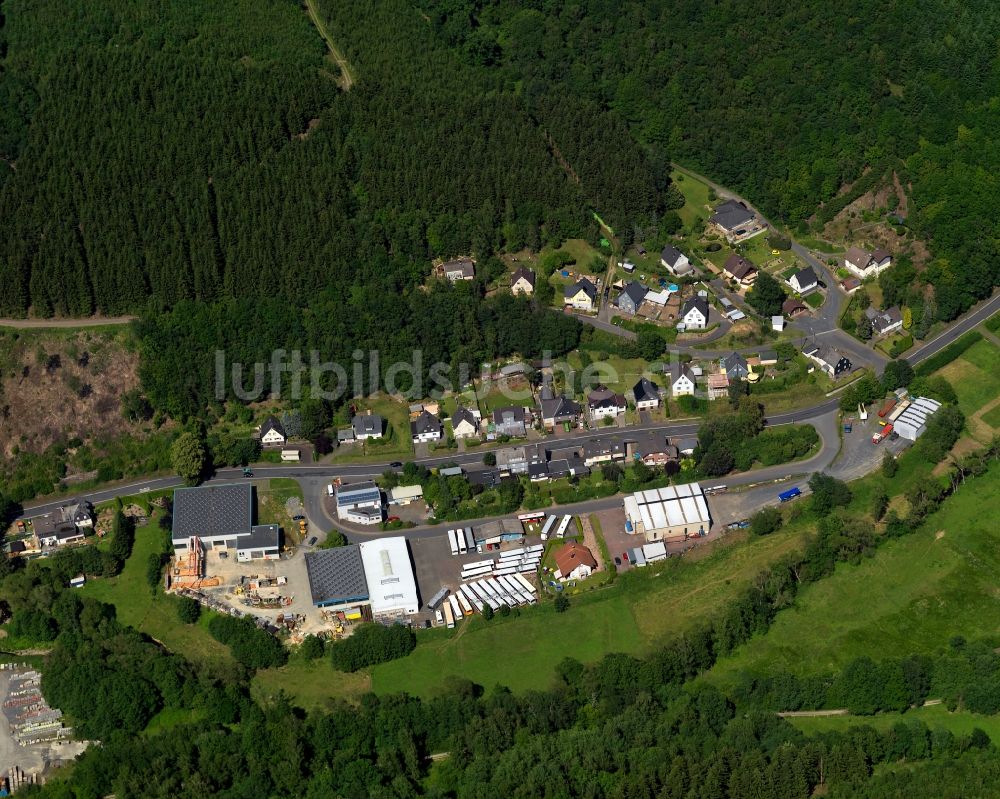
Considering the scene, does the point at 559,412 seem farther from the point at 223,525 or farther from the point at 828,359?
the point at 223,525

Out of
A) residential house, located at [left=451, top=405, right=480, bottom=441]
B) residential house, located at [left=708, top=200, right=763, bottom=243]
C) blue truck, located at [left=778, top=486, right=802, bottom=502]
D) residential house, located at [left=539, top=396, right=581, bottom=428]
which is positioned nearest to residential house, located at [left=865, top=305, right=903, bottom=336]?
residential house, located at [left=708, top=200, right=763, bottom=243]

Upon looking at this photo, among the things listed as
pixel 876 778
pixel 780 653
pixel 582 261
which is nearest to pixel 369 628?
pixel 780 653

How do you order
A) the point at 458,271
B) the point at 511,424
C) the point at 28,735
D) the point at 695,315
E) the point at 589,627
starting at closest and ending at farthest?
the point at 28,735, the point at 589,627, the point at 511,424, the point at 695,315, the point at 458,271

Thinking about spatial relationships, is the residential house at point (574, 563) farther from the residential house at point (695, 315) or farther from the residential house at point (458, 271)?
the residential house at point (458, 271)

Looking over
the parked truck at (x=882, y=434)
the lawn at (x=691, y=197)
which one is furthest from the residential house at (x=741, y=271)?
the parked truck at (x=882, y=434)

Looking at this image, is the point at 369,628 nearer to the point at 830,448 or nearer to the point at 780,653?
the point at 780,653

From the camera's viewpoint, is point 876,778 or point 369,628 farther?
point 369,628

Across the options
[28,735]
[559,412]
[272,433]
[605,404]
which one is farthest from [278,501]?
[605,404]
